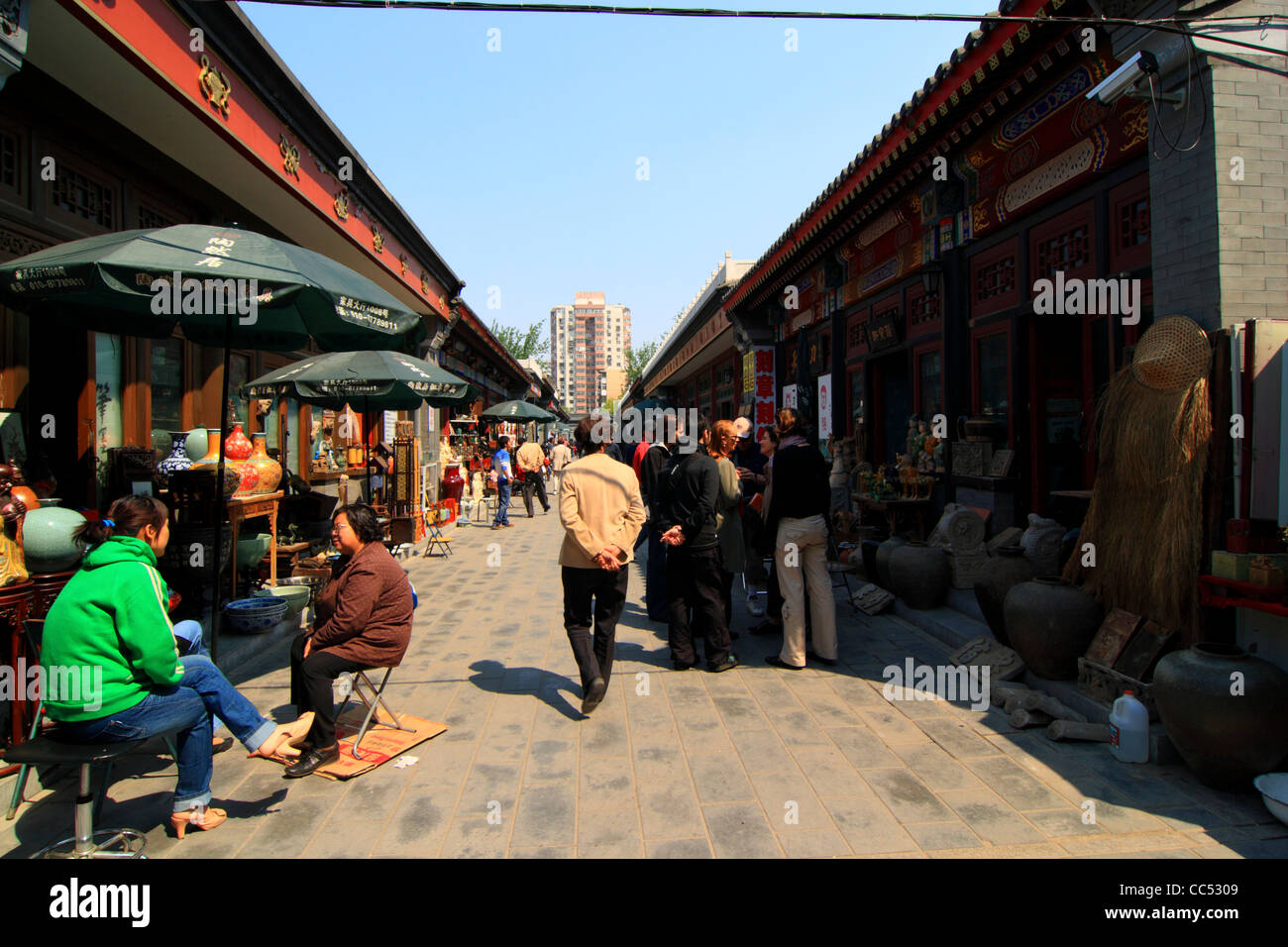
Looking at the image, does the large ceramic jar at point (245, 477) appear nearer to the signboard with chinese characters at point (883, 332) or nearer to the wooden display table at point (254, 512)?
the wooden display table at point (254, 512)

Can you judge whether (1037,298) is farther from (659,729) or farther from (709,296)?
(709,296)

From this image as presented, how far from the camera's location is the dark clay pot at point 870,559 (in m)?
7.58

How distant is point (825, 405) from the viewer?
38.5ft

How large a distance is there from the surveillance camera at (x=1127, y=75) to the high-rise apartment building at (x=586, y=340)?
151202mm

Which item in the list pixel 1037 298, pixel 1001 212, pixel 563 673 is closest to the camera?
pixel 563 673

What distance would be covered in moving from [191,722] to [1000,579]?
4.98 metres

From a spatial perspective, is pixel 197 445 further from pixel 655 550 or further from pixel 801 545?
pixel 801 545

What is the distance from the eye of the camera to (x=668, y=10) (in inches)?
145

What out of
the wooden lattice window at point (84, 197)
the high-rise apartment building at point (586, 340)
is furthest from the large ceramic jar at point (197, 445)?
the high-rise apartment building at point (586, 340)

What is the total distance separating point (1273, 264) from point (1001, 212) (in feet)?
9.81

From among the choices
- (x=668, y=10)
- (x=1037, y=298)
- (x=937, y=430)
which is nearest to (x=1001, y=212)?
(x=1037, y=298)

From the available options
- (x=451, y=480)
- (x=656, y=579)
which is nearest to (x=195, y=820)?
(x=656, y=579)

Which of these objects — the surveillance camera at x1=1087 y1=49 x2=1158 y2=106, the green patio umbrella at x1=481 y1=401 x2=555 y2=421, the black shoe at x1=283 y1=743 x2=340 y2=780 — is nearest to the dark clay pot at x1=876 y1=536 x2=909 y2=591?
the surveillance camera at x1=1087 y1=49 x2=1158 y2=106

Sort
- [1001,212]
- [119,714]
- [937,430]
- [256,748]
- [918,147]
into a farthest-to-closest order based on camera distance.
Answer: [937,430], [918,147], [1001,212], [256,748], [119,714]
